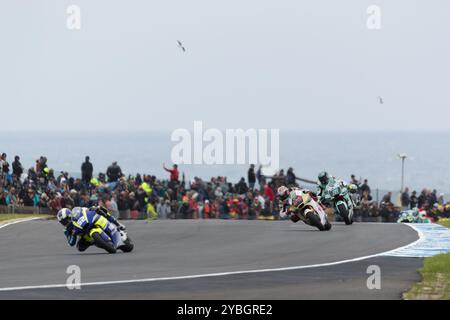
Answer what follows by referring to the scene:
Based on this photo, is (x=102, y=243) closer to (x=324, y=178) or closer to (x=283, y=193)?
(x=283, y=193)

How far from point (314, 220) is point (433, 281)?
10443 millimetres

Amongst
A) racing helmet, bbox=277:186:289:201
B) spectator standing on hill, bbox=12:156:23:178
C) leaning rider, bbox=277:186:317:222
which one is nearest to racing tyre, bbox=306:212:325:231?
leaning rider, bbox=277:186:317:222

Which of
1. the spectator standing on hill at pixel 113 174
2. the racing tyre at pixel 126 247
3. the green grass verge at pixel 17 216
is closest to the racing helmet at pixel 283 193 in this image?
the racing tyre at pixel 126 247

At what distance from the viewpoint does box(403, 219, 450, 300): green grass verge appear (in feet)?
45.9

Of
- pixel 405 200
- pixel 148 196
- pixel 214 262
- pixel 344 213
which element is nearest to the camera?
pixel 214 262

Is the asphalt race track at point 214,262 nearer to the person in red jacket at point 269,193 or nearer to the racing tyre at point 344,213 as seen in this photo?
the racing tyre at point 344,213

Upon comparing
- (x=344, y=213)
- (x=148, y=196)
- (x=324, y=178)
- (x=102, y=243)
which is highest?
(x=324, y=178)

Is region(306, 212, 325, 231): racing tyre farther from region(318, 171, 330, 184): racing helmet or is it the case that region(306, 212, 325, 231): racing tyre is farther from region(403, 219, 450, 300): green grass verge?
region(403, 219, 450, 300): green grass verge

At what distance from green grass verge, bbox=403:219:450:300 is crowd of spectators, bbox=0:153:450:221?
499 inches

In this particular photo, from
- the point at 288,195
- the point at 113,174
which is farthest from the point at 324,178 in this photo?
the point at 113,174

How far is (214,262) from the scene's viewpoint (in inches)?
755

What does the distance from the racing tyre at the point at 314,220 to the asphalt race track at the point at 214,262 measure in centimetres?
22

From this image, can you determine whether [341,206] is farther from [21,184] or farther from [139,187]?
[21,184]

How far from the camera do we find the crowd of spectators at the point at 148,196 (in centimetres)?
3194
